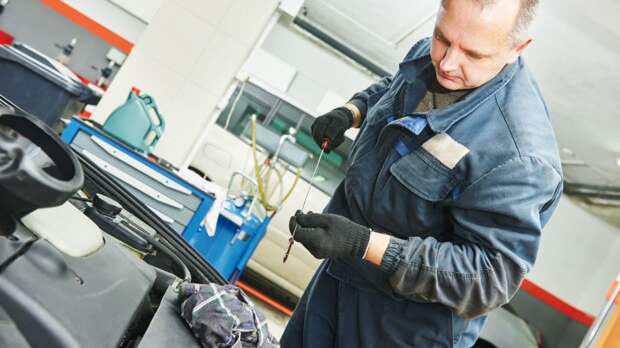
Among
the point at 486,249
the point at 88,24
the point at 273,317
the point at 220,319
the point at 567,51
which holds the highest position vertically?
the point at 567,51

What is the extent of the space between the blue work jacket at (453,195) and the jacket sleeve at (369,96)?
24 cm

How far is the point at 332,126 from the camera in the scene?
144 centimetres

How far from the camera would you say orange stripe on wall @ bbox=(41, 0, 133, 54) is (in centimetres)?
572

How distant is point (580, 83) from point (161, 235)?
4.47 meters

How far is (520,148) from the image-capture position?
105 centimetres

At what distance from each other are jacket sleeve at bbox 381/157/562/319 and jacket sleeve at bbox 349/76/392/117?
62 centimetres

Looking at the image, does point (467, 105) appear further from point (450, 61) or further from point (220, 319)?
point (220, 319)

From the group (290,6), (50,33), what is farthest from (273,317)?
(50,33)

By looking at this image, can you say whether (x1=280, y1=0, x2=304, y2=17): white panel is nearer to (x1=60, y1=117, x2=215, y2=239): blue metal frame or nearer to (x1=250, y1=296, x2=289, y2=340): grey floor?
(x1=60, y1=117, x2=215, y2=239): blue metal frame

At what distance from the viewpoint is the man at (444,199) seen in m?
1.03

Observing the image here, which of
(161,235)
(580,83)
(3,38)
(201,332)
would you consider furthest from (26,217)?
(3,38)

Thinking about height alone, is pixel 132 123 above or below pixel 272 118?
below

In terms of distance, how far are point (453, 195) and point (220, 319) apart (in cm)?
64

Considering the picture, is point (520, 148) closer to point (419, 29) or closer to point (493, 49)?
point (493, 49)
